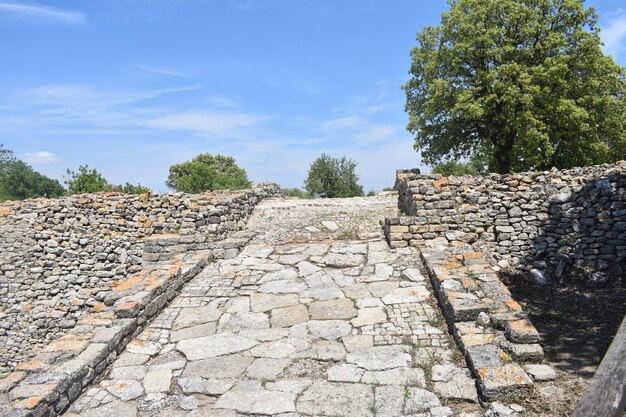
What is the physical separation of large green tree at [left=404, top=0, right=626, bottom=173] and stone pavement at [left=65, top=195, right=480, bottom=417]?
478 inches

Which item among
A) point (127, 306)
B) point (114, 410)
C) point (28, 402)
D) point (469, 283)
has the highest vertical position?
point (469, 283)

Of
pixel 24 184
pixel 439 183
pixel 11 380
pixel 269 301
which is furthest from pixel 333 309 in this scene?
pixel 24 184

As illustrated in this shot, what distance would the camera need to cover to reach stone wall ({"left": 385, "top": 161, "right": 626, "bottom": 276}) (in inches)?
297

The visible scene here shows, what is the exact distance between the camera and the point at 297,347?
16.4 ft

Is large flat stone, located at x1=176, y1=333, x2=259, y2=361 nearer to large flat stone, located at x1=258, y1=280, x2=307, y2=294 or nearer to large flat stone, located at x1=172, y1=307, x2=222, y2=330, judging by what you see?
large flat stone, located at x1=172, y1=307, x2=222, y2=330

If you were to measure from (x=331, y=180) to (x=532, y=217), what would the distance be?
15.2 m

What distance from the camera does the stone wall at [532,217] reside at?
7.55 meters

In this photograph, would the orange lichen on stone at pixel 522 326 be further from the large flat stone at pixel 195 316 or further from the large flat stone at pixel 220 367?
the large flat stone at pixel 195 316

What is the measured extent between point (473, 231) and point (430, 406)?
5.27m

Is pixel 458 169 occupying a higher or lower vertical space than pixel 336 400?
higher

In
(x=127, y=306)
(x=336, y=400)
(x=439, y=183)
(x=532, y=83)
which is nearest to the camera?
(x=336, y=400)

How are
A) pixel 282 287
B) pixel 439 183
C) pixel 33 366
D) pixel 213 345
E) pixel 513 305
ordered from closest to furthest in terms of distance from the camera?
pixel 33 366 → pixel 513 305 → pixel 213 345 → pixel 282 287 → pixel 439 183

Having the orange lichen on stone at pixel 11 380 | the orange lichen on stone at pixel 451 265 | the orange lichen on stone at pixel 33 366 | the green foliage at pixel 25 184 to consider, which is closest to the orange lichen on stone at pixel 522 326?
the orange lichen on stone at pixel 451 265

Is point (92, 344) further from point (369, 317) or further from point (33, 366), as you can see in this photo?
point (369, 317)
